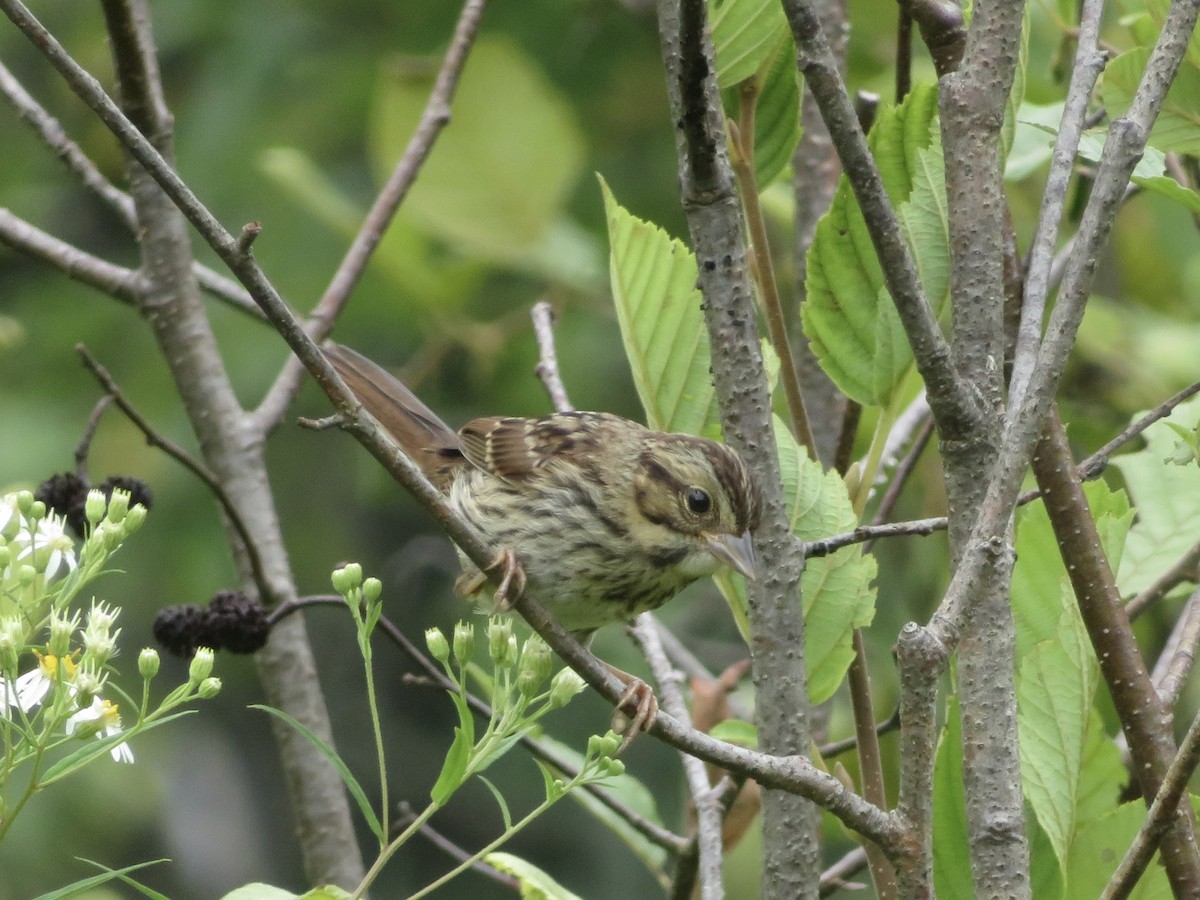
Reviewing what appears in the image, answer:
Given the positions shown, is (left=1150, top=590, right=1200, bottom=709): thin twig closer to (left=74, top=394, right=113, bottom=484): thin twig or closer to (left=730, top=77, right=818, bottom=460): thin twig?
(left=730, top=77, right=818, bottom=460): thin twig

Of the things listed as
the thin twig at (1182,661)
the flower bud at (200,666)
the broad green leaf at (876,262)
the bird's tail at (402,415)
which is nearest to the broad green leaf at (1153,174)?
the broad green leaf at (876,262)

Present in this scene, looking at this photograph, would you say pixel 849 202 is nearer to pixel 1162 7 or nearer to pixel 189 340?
pixel 1162 7

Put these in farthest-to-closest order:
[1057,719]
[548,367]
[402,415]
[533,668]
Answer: [402,415], [548,367], [1057,719], [533,668]

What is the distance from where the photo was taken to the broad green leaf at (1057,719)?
72.4 inches

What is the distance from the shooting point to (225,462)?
285 cm

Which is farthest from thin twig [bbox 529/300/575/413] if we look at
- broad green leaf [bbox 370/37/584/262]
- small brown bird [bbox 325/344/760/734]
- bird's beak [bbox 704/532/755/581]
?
broad green leaf [bbox 370/37/584/262]

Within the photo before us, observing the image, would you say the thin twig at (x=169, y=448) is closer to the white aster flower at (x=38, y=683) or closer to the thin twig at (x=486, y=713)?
the thin twig at (x=486, y=713)

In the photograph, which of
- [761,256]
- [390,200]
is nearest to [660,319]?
[761,256]

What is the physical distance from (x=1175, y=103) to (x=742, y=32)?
1.95 feet

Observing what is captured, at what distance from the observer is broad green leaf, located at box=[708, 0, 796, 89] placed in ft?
6.47

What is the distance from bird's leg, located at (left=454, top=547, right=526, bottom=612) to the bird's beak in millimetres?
307

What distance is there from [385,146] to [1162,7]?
238 cm

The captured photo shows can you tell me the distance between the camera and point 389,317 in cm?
502

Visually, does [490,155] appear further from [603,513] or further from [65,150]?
[603,513]
